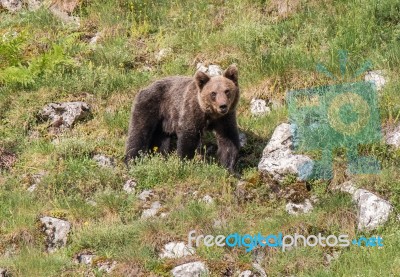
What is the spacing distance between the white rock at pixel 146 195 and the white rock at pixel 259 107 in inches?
91.8

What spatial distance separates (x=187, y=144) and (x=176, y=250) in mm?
2255

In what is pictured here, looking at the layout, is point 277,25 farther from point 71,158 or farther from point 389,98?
point 71,158

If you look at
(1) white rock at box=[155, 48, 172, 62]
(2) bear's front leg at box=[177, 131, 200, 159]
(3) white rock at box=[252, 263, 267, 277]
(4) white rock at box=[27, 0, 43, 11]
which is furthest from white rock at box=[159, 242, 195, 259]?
(4) white rock at box=[27, 0, 43, 11]

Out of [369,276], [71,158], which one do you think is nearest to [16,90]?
[71,158]

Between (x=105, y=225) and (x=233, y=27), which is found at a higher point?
(x=233, y=27)

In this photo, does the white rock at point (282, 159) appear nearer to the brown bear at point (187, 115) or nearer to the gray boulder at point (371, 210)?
the brown bear at point (187, 115)

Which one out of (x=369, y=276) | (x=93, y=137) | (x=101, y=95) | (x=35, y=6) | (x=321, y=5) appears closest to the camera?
(x=369, y=276)

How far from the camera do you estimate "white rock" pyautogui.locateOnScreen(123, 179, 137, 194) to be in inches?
418

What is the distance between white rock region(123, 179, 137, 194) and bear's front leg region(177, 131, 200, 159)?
72cm

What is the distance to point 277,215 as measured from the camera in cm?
952

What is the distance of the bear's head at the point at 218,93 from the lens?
425 inches

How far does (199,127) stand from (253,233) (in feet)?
7.54

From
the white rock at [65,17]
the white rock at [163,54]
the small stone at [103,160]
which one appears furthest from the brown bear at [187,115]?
the white rock at [65,17]

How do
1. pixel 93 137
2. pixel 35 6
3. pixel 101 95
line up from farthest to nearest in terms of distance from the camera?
pixel 35 6
pixel 101 95
pixel 93 137
